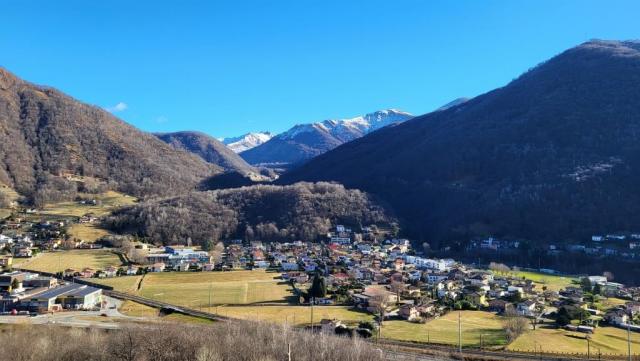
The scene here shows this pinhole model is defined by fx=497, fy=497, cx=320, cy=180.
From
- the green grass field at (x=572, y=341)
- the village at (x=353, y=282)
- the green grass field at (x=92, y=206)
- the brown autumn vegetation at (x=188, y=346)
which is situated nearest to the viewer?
the brown autumn vegetation at (x=188, y=346)

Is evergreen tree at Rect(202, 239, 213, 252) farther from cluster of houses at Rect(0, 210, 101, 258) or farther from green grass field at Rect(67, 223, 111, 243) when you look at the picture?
green grass field at Rect(67, 223, 111, 243)

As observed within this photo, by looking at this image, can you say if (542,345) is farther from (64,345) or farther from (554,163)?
(554,163)

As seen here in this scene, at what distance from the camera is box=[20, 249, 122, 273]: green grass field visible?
53609 mm

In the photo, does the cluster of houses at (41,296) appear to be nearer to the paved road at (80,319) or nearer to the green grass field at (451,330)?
the paved road at (80,319)

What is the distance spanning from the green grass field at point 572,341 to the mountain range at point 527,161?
46385 mm

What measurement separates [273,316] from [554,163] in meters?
86.9

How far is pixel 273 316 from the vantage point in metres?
35.7

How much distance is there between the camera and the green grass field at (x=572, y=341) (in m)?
29.4

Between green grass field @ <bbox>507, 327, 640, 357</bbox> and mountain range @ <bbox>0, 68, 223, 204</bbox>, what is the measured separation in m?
98.6

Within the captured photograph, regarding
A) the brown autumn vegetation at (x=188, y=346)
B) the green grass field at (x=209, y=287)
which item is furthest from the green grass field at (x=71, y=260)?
the brown autumn vegetation at (x=188, y=346)

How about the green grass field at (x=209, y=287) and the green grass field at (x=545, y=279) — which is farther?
the green grass field at (x=545, y=279)

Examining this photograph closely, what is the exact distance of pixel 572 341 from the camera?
3103cm

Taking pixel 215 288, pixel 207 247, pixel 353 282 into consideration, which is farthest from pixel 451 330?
pixel 207 247

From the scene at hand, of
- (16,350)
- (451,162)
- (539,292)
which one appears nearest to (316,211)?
(451,162)
